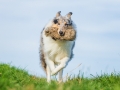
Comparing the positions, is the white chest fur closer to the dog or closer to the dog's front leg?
the dog

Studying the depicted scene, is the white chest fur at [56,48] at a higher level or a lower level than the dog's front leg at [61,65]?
higher

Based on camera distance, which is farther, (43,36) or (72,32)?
(43,36)

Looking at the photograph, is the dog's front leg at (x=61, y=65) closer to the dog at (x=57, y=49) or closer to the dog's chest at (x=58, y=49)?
the dog at (x=57, y=49)

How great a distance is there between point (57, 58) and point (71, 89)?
18.7ft

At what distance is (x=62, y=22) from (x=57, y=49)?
3.18ft

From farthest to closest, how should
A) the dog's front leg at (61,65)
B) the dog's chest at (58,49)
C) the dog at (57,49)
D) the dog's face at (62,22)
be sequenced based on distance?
1. the dog's chest at (58,49)
2. the dog at (57,49)
3. the dog's front leg at (61,65)
4. the dog's face at (62,22)

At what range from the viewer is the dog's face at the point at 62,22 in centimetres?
1014

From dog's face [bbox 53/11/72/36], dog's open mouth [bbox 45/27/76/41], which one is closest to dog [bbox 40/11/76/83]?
dog's face [bbox 53/11/72/36]

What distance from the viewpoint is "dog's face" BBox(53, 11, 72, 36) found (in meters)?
10.1

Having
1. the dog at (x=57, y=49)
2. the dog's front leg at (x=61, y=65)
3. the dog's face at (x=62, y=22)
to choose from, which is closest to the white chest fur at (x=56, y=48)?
the dog at (x=57, y=49)

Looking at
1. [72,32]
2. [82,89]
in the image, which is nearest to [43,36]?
[72,32]

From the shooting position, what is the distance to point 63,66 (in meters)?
10.4

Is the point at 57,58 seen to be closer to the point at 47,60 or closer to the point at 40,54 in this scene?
the point at 47,60

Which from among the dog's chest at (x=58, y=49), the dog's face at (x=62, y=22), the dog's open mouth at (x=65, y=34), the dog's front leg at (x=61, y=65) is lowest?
the dog's front leg at (x=61, y=65)
